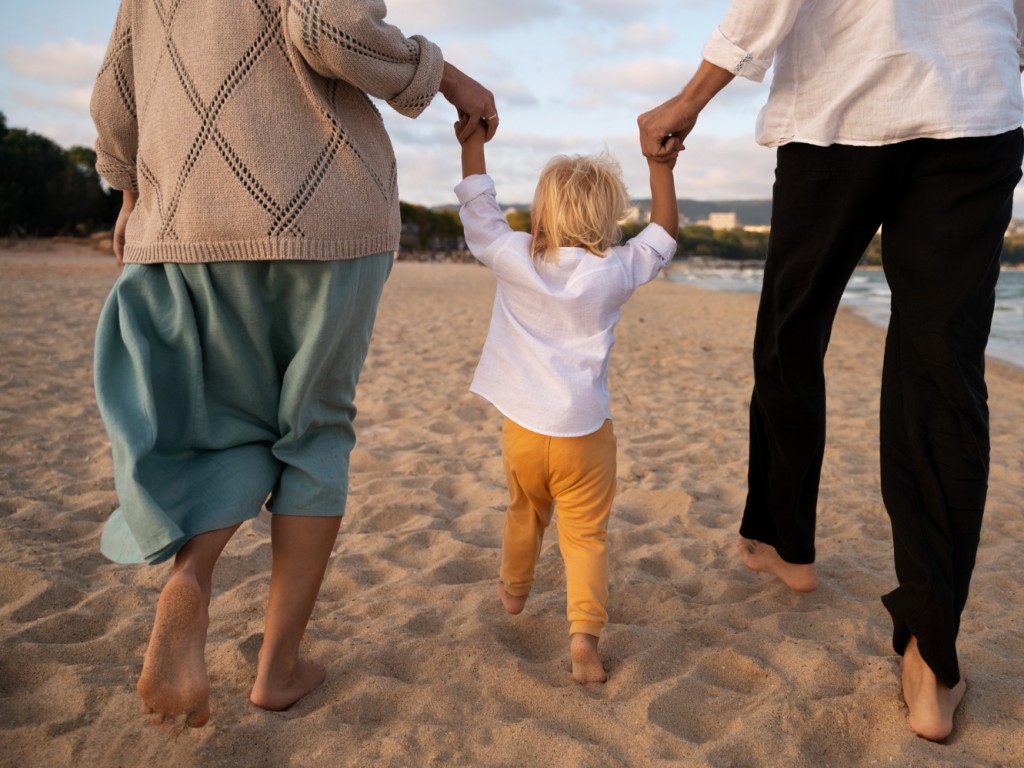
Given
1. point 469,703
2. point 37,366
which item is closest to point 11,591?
point 469,703

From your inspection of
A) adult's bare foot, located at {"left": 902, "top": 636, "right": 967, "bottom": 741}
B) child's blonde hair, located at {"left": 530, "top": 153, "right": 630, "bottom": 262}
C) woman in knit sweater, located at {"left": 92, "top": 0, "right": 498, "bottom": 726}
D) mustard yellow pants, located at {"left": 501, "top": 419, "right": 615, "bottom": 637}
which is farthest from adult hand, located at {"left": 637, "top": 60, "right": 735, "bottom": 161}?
adult's bare foot, located at {"left": 902, "top": 636, "right": 967, "bottom": 741}

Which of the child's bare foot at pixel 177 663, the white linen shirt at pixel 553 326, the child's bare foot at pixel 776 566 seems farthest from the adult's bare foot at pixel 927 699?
the child's bare foot at pixel 177 663

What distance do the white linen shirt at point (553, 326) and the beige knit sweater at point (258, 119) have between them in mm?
494

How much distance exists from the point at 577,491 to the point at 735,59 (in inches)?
44.3

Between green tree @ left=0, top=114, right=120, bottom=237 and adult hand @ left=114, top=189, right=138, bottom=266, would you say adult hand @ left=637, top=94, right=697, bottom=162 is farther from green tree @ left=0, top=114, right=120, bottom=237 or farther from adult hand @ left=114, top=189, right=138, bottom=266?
green tree @ left=0, top=114, right=120, bottom=237

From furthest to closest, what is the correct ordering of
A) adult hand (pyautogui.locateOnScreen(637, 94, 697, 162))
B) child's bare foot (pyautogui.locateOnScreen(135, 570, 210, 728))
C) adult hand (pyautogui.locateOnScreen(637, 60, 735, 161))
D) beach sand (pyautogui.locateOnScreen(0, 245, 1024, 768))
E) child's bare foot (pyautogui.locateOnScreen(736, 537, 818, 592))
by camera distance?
child's bare foot (pyautogui.locateOnScreen(736, 537, 818, 592)) < adult hand (pyautogui.locateOnScreen(637, 94, 697, 162)) < adult hand (pyautogui.locateOnScreen(637, 60, 735, 161)) < beach sand (pyautogui.locateOnScreen(0, 245, 1024, 768)) < child's bare foot (pyautogui.locateOnScreen(135, 570, 210, 728))

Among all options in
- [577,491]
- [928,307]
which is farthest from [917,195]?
[577,491]

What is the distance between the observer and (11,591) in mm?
2354

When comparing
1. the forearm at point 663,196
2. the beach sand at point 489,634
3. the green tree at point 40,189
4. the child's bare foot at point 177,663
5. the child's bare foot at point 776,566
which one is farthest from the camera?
the green tree at point 40,189

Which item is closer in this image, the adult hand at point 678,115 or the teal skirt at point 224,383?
the teal skirt at point 224,383

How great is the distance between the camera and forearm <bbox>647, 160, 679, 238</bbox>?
2.22m

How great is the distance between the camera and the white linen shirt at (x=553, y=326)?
80.9 inches

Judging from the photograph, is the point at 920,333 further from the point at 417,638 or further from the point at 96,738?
the point at 96,738

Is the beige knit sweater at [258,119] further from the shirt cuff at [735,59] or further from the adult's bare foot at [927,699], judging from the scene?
the adult's bare foot at [927,699]
